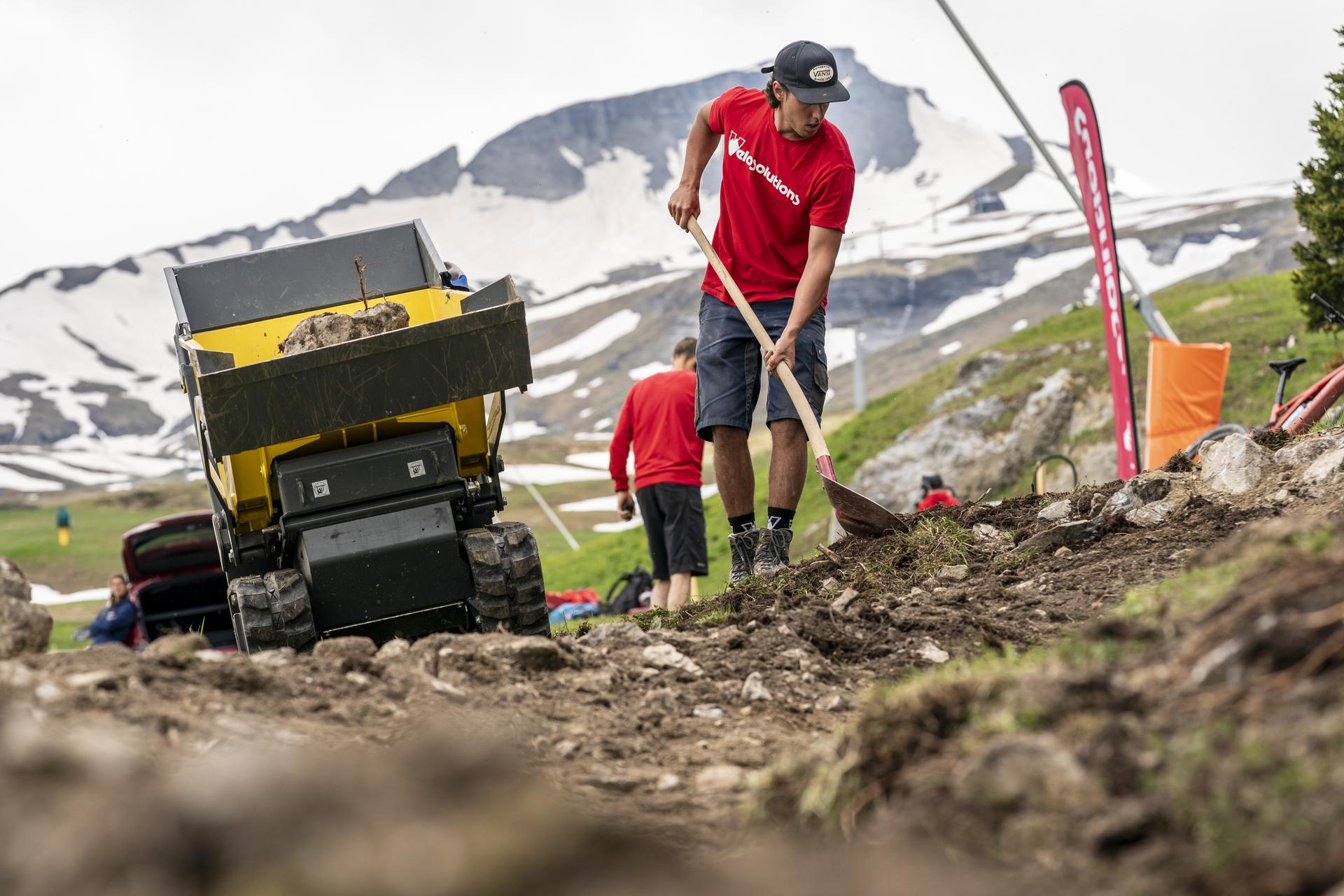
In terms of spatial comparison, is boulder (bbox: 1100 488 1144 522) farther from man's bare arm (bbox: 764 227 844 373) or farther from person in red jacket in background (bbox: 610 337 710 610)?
person in red jacket in background (bbox: 610 337 710 610)

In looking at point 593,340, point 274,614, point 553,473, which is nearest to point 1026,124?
point 274,614

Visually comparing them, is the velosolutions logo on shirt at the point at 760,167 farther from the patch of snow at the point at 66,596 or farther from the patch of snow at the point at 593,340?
the patch of snow at the point at 593,340

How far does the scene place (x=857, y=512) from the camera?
658 centimetres

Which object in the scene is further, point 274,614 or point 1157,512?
point 274,614

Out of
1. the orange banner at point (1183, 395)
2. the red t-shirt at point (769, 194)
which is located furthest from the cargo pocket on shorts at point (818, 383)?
the orange banner at point (1183, 395)

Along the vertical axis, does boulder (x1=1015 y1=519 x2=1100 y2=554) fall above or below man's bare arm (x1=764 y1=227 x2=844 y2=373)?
below

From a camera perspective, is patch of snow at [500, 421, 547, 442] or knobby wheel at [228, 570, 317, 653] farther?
patch of snow at [500, 421, 547, 442]

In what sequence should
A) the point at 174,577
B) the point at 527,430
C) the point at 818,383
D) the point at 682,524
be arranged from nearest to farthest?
the point at 818,383 < the point at 682,524 < the point at 174,577 < the point at 527,430

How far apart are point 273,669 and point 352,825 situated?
1.76m

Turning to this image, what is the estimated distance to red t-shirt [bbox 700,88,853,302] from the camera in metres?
6.44

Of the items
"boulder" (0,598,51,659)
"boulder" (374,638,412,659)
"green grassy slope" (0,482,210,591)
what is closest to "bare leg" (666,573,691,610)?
"boulder" (374,638,412,659)

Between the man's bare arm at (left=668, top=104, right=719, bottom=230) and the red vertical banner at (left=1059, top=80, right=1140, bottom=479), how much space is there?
7.19m

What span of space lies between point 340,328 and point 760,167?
241 cm

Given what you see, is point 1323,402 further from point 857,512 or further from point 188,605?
point 188,605
